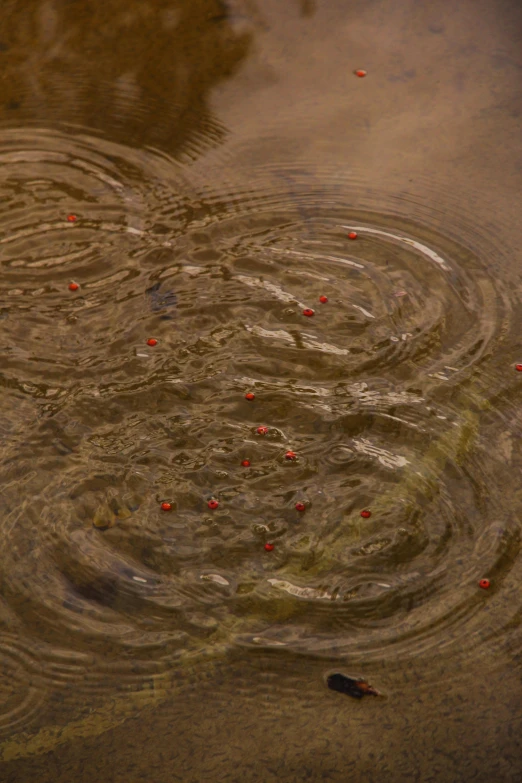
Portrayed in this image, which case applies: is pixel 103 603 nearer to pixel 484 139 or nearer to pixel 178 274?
pixel 178 274

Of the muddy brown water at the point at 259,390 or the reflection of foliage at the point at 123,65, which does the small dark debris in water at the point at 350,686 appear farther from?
the reflection of foliage at the point at 123,65

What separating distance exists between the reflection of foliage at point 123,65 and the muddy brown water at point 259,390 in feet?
0.07

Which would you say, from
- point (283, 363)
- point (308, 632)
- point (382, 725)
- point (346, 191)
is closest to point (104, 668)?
point (308, 632)

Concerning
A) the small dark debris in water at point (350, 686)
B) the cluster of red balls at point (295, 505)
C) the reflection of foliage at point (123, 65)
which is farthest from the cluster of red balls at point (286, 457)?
the reflection of foliage at point (123, 65)

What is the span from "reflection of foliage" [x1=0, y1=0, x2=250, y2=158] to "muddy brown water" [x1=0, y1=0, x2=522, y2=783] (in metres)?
0.02

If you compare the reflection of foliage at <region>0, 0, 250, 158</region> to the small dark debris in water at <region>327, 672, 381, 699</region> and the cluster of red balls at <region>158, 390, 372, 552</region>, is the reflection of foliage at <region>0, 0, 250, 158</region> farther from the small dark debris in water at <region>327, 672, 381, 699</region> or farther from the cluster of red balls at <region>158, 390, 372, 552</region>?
the small dark debris in water at <region>327, 672, 381, 699</region>

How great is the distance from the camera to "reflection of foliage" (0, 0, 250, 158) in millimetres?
4480

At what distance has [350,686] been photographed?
262 centimetres

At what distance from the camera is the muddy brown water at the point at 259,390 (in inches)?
102

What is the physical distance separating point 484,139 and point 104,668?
10.7 ft

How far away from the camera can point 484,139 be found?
432 centimetres

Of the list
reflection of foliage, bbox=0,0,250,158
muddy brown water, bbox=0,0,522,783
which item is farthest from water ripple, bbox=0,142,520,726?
reflection of foliage, bbox=0,0,250,158

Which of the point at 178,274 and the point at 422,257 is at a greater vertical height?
the point at 422,257

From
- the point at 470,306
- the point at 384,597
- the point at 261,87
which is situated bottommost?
the point at 384,597
